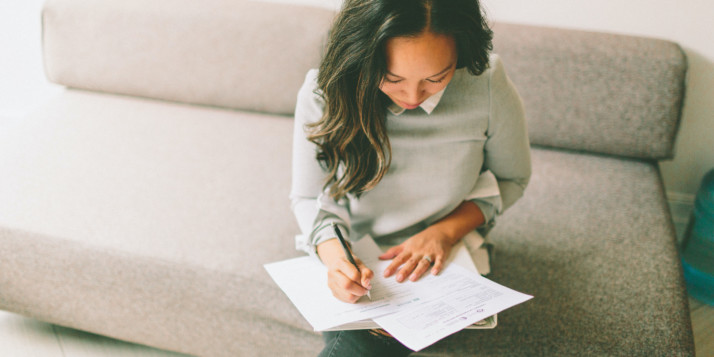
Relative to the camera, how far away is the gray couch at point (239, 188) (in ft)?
3.43

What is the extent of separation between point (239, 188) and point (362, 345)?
0.60 meters

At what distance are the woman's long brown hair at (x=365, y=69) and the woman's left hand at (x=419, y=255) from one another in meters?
0.14

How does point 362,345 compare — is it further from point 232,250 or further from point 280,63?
point 280,63

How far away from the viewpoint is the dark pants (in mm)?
851

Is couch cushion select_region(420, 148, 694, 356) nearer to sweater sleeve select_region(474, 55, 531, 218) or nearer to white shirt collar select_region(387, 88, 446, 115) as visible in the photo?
sweater sleeve select_region(474, 55, 531, 218)

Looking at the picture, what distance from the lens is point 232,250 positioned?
110 centimetres

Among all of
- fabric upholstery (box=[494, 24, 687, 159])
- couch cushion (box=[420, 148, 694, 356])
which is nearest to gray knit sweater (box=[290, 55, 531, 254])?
couch cushion (box=[420, 148, 694, 356])

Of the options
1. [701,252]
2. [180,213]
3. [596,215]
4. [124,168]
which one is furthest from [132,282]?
[701,252]

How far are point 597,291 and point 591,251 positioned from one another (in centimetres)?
14

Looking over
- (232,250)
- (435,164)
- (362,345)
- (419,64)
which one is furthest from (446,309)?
(232,250)

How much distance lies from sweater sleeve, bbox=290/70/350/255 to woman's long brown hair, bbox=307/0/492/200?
20 mm

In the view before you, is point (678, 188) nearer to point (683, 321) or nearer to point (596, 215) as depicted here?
point (596, 215)

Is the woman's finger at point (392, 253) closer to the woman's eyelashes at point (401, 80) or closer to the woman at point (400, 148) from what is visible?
the woman at point (400, 148)

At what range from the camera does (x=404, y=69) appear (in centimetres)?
72
